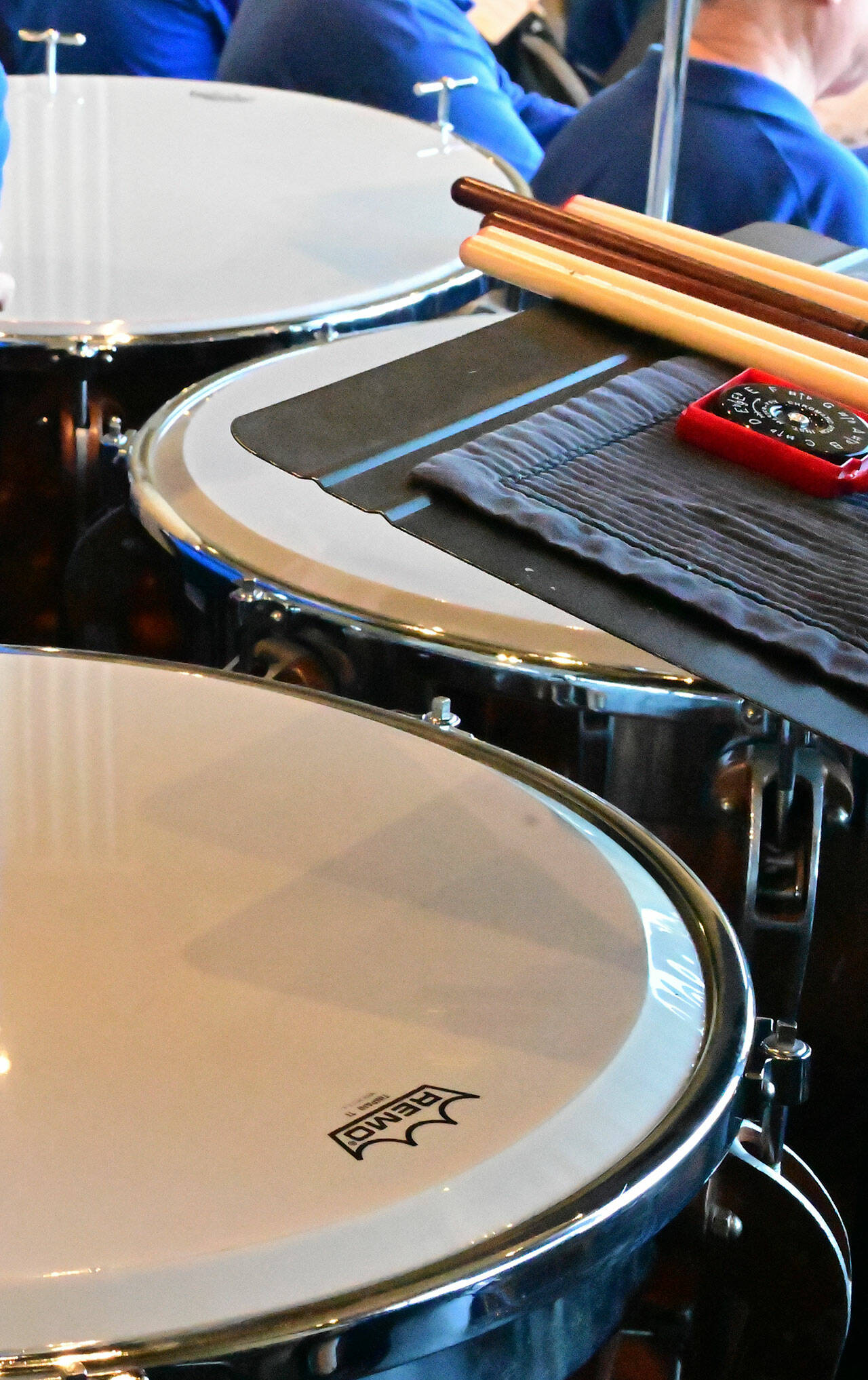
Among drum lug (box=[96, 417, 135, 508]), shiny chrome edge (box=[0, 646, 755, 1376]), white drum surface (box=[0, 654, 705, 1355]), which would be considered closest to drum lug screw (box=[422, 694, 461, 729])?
white drum surface (box=[0, 654, 705, 1355])

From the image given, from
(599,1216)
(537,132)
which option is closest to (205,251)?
(599,1216)

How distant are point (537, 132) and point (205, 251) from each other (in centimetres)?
185

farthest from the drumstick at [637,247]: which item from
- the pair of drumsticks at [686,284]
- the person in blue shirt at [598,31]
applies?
the person in blue shirt at [598,31]

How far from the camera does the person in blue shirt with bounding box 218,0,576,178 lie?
7.12 feet

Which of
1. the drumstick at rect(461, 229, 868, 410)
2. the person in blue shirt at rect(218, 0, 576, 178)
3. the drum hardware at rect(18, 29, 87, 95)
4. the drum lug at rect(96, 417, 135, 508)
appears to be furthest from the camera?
the person in blue shirt at rect(218, 0, 576, 178)

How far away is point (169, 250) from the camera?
1.12 meters

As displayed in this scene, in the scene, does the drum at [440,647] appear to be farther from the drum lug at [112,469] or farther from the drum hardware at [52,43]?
the drum hardware at [52,43]

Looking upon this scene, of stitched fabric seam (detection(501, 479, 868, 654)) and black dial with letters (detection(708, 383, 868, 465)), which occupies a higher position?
black dial with letters (detection(708, 383, 868, 465))

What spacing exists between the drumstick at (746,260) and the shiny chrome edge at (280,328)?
0.35m

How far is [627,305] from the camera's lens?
0.51 meters

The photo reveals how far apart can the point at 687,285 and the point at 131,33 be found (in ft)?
7.16

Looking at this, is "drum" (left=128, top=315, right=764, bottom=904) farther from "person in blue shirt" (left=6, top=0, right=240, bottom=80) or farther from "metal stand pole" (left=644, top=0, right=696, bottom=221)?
"person in blue shirt" (left=6, top=0, right=240, bottom=80)

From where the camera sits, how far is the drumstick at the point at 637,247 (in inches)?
19.7

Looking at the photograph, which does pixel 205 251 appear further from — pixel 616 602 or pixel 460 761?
pixel 616 602
